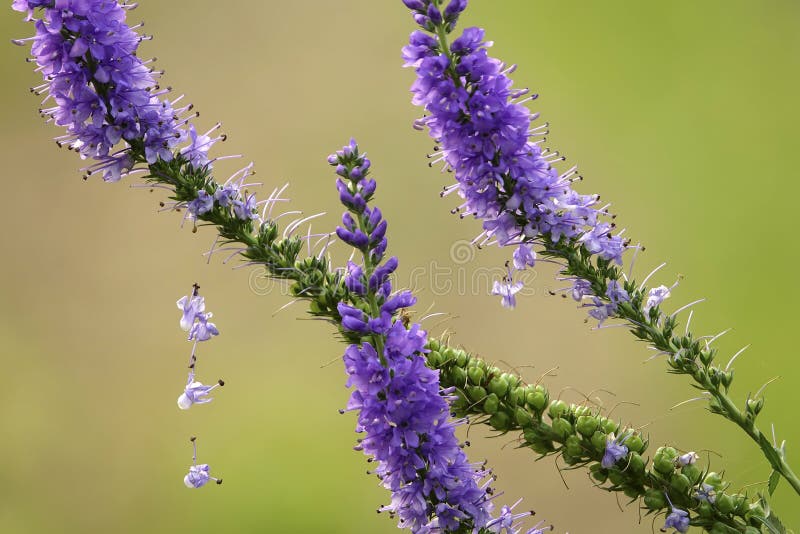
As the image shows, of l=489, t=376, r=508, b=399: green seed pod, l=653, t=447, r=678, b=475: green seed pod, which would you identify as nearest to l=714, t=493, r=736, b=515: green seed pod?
l=653, t=447, r=678, b=475: green seed pod

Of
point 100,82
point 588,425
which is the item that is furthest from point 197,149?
point 588,425

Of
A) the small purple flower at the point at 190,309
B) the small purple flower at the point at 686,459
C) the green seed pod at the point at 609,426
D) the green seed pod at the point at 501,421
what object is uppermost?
the small purple flower at the point at 190,309

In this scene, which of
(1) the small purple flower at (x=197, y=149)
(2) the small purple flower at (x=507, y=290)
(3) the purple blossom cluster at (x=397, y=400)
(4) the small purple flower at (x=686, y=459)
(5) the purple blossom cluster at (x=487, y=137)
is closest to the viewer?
(3) the purple blossom cluster at (x=397, y=400)

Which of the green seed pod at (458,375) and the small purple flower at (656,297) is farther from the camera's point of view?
the small purple flower at (656,297)

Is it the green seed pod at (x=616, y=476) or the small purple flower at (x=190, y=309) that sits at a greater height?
the small purple flower at (x=190, y=309)

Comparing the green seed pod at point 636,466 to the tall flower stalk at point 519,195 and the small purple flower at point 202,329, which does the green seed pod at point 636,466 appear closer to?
the tall flower stalk at point 519,195

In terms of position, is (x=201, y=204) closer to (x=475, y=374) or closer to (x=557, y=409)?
(x=475, y=374)

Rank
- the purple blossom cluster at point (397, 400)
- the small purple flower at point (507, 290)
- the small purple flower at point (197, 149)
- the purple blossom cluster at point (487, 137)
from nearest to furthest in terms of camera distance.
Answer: the purple blossom cluster at point (397, 400) < the purple blossom cluster at point (487, 137) < the small purple flower at point (197, 149) < the small purple flower at point (507, 290)

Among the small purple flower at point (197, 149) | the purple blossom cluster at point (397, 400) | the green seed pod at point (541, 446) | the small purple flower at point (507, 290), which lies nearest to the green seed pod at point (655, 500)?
the green seed pod at point (541, 446)
